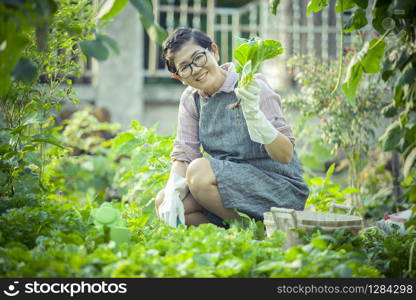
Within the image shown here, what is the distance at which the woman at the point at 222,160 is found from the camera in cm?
260

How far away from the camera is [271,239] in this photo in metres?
1.98

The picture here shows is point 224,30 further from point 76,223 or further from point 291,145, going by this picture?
point 76,223

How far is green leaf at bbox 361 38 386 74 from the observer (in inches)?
79.1


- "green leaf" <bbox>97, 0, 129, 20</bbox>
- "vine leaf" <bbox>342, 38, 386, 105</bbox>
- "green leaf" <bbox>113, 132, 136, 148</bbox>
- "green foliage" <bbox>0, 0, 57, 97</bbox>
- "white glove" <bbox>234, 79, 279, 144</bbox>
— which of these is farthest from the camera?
"green leaf" <bbox>113, 132, 136, 148</bbox>

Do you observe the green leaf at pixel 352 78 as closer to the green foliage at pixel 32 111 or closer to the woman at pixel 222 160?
the woman at pixel 222 160

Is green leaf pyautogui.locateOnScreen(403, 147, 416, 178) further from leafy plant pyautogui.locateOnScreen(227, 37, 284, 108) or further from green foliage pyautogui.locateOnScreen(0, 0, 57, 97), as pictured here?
green foliage pyautogui.locateOnScreen(0, 0, 57, 97)

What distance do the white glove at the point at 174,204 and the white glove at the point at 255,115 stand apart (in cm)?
48

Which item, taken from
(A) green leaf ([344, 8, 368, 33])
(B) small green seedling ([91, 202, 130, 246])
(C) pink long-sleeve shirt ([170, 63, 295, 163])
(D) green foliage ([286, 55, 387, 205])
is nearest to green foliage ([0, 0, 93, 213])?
(B) small green seedling ([91, 202, 130, 246])

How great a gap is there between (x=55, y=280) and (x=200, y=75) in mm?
1363

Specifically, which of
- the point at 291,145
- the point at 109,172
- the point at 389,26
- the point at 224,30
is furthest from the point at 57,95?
the point at 224,30

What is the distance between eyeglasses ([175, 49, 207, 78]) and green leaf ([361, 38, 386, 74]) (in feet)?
2.65

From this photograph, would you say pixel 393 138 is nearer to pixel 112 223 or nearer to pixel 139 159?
pixel 112 223

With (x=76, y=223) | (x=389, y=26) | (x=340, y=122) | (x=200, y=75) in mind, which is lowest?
(x=76, y=223)

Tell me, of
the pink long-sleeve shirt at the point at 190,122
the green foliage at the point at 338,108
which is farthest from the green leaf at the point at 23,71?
the green foliage at the point at 338,108
